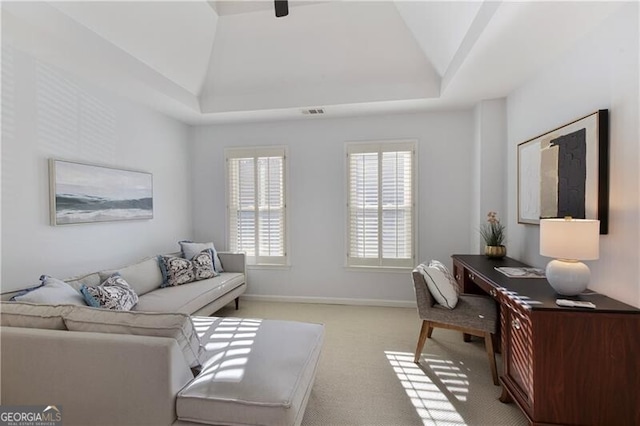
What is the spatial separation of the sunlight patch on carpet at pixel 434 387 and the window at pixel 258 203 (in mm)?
2306

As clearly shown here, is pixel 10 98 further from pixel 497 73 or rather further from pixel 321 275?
pixel 497 73

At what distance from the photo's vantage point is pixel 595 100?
84.1 inches

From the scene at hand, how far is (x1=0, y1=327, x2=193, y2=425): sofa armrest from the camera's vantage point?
1483 millimetres

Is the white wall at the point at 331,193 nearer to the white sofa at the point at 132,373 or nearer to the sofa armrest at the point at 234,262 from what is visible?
the sofa armrest at the point at 234,262

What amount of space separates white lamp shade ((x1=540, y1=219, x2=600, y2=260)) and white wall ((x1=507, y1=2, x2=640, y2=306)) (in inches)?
6.9

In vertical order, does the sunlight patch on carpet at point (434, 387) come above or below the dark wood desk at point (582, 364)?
below

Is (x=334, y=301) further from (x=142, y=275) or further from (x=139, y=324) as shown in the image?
(x=139, y=324)

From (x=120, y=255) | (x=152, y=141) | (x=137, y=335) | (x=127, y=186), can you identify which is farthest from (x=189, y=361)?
(x=152, y=141)

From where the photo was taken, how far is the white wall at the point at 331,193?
4172mm

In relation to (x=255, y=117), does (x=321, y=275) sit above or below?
below

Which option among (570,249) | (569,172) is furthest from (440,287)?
(569,172)

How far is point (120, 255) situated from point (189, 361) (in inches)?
93.1

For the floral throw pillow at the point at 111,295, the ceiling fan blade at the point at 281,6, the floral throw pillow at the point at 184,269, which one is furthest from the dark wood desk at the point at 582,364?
the floral throw pillow at the point at 184,269

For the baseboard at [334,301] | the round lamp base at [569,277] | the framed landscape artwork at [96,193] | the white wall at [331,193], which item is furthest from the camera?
the baseboard at [334,301]
